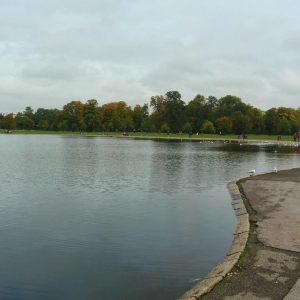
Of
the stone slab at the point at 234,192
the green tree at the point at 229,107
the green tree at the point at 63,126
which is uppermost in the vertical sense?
the green tree at the point at 229,107

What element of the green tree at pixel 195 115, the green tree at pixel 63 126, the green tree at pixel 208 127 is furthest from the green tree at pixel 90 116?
the green tree at pixel 208 127

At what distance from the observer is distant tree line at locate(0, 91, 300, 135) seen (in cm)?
11369

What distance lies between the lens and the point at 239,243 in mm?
8977

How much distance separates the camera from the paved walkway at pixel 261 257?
618cm

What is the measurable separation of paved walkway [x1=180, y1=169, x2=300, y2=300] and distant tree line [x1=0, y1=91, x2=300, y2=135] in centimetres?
9983

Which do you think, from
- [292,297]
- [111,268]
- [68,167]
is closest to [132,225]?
[111,268]

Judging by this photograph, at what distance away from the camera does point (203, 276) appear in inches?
295

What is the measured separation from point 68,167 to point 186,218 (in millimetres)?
15073

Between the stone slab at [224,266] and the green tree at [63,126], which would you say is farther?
the green tree at [63,126]

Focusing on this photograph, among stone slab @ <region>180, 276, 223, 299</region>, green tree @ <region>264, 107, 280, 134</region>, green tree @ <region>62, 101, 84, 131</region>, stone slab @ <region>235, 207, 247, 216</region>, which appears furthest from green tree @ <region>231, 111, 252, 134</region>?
stone slab @ <region>180, 276, 223, 299</region>

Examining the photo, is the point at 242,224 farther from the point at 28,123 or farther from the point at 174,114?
the point at 28,123

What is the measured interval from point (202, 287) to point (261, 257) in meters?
1.94

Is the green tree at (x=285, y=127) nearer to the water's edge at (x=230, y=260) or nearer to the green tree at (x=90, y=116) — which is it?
the green tree at (x=90, y=116)

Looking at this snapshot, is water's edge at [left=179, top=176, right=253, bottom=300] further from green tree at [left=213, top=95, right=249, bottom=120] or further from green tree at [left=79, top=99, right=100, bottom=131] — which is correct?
green tree at [left=79, top=99, right=100, bottom=131]
